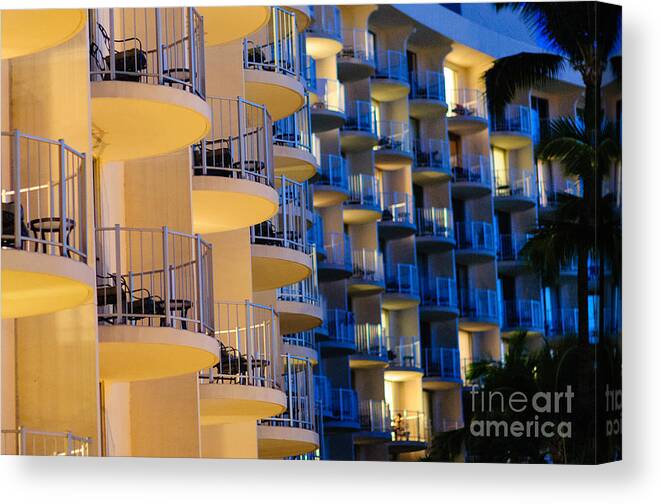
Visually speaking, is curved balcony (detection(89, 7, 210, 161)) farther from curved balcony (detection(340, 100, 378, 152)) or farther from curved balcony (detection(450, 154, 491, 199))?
curved balcony (detection(450, 154, 491, 199))

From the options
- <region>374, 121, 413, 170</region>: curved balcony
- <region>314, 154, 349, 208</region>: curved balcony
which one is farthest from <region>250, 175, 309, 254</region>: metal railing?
<region>374, 121, 413, 170</region>: curved balcony

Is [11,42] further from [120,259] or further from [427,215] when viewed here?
[427,215]

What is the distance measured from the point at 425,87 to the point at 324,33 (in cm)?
69

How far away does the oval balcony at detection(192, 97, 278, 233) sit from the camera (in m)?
15.6

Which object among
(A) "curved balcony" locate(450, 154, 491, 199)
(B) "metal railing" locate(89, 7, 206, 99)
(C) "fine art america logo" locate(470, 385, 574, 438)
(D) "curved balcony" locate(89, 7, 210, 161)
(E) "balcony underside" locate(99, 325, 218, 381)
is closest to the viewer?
(C) "fine art america logo" locate(470, 385, 574, 438)

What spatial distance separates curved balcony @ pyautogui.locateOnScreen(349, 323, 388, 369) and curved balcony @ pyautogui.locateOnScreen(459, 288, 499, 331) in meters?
0.50

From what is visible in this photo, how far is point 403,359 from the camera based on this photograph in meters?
15.1

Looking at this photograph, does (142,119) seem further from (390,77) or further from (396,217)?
(396,217)

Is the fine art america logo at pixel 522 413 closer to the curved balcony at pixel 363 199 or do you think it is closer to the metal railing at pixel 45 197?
the curved balcony at pixel 363 199

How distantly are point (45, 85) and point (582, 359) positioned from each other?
3517 millimetres

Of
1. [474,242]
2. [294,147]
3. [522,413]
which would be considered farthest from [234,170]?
[522,413]

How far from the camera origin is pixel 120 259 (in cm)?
1537

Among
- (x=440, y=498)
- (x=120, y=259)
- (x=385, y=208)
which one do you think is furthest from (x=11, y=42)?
(x=440, y=498)

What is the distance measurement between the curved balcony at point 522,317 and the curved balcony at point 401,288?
1.80 feet
